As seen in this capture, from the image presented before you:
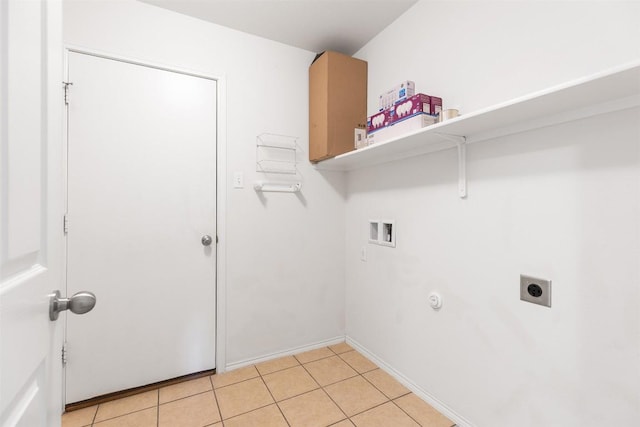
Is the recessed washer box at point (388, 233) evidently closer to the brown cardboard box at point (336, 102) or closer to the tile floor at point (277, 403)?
the brown cardboard box at point (336, 102)

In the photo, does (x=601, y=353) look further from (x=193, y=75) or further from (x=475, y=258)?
(x=193, y=75)

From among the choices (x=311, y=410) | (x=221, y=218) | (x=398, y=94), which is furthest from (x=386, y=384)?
(x=398, y=94)

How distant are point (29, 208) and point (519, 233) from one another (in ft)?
5.29

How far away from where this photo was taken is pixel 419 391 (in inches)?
71.4

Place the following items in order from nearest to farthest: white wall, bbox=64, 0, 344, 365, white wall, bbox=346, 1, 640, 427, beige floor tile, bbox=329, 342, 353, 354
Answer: white wall, bbox=346, 1, 640, 427, white wall, bbox=64, 0, 344, 365, beige floor tile, bbox=329, 342, 353, 354

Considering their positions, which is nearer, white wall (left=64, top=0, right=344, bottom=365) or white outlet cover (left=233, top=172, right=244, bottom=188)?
white wall (left=64, top=0, right=344, bottom=365)

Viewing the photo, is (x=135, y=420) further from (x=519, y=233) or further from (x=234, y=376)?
(x=519, y=233)

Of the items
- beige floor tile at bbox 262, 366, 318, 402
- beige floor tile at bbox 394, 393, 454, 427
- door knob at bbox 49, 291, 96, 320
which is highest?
door knob at bbox 49, 291, 96, 320

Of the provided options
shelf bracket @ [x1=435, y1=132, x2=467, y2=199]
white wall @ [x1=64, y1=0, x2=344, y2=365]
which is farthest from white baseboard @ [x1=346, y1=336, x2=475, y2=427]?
shelf bracket @ [x1=435, y1=132, x2=467, y2=199]

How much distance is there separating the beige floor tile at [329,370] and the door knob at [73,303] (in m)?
1.64

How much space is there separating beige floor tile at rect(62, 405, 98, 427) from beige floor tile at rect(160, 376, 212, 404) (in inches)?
13.6

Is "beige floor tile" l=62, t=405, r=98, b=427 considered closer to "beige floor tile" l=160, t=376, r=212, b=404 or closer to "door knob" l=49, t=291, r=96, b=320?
"beige floor tile" l=160, t=376, r=212, b=404

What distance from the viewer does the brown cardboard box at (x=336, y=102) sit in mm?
2158

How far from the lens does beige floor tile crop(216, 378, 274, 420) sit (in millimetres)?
1710
